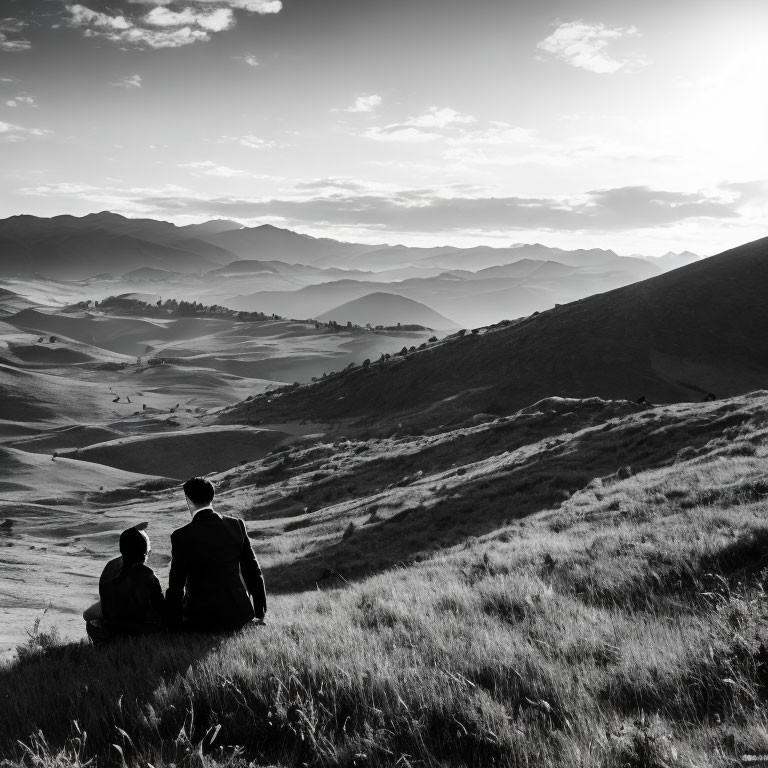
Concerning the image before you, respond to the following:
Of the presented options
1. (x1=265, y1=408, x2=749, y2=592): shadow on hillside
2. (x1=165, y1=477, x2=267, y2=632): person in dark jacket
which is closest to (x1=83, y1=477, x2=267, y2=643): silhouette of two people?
(x1=165, y1=477, x2=267, y2=632): person in dark jacket

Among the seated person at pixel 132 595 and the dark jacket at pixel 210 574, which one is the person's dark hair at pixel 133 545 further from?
the dark jacket at pixel 210 574

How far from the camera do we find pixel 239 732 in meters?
4.20

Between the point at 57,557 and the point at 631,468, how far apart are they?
18.6 m

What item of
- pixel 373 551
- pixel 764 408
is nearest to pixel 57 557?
pixel 373 551

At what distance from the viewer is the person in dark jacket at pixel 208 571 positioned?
6.11 metres

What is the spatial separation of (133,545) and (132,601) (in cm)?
57

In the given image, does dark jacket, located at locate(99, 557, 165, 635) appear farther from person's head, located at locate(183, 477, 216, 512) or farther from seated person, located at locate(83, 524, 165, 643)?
person's head, located at locate(183, 477, 216, 512)

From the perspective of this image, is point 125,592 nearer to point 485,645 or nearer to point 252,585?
point 252,585

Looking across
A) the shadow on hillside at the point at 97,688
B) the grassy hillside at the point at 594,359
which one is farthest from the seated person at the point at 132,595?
the grassy hillside at the point at 594,359

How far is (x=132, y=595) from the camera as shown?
6.47 metres

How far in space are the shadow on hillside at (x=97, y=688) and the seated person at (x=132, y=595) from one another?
23 cm

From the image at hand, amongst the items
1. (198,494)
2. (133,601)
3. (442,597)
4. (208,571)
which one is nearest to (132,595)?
(133,601)

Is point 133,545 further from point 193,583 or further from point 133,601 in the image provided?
point 193,583

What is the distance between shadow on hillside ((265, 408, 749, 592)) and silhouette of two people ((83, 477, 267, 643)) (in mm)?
7882
